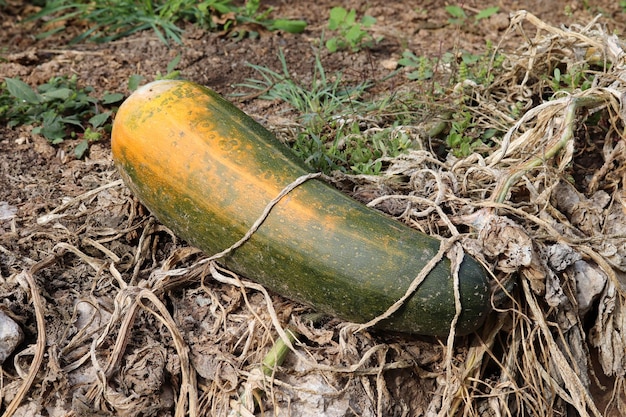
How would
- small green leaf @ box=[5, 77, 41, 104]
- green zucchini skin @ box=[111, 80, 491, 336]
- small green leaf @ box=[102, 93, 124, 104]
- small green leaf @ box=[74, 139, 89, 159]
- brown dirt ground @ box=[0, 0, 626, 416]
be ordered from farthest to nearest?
1. small green leaf @ box=[102, 93, 124, 104]
2. small green leaf @ box=[5, 77, 41, 104]
3. small green leaf @ box=[74, 139, 89, 159]
4. brown dirt ground @ box=[0, 0, 626, 416]
5. green zucchini skin @ box=[111, 80, 491, 336]

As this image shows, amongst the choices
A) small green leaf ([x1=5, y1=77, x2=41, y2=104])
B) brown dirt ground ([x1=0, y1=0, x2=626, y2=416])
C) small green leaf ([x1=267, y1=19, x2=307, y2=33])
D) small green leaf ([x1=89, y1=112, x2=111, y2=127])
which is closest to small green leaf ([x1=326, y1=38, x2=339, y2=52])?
brown dirt ground ([x1=0, y1=0, x2=626, y2=416])

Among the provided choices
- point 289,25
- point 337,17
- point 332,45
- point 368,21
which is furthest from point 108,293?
point 368,21

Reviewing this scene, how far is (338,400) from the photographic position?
255 cm

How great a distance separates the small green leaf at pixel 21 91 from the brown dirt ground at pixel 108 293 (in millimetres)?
170

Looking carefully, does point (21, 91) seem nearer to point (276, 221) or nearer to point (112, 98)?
point (112, 98)

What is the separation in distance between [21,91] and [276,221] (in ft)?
6.00

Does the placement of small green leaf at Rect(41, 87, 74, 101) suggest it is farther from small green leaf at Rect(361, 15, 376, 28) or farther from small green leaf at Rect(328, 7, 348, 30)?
small green leaf at Rect(361, 15, 376, 28)

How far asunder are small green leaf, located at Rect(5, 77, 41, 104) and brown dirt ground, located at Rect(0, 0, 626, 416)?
17 centimetres

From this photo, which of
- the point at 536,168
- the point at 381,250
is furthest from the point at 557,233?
the point at 381,250

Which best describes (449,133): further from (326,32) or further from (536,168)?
(326,32)

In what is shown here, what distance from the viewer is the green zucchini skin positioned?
2422mm

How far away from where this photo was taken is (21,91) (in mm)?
3559

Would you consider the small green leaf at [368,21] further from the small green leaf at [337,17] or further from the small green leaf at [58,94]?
the small green leaf at [58,94]

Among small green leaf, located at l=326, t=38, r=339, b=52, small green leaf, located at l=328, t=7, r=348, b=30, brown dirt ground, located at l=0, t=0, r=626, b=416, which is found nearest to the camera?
brown dirt ground, located at l=0, t=0, r=626, b=416
